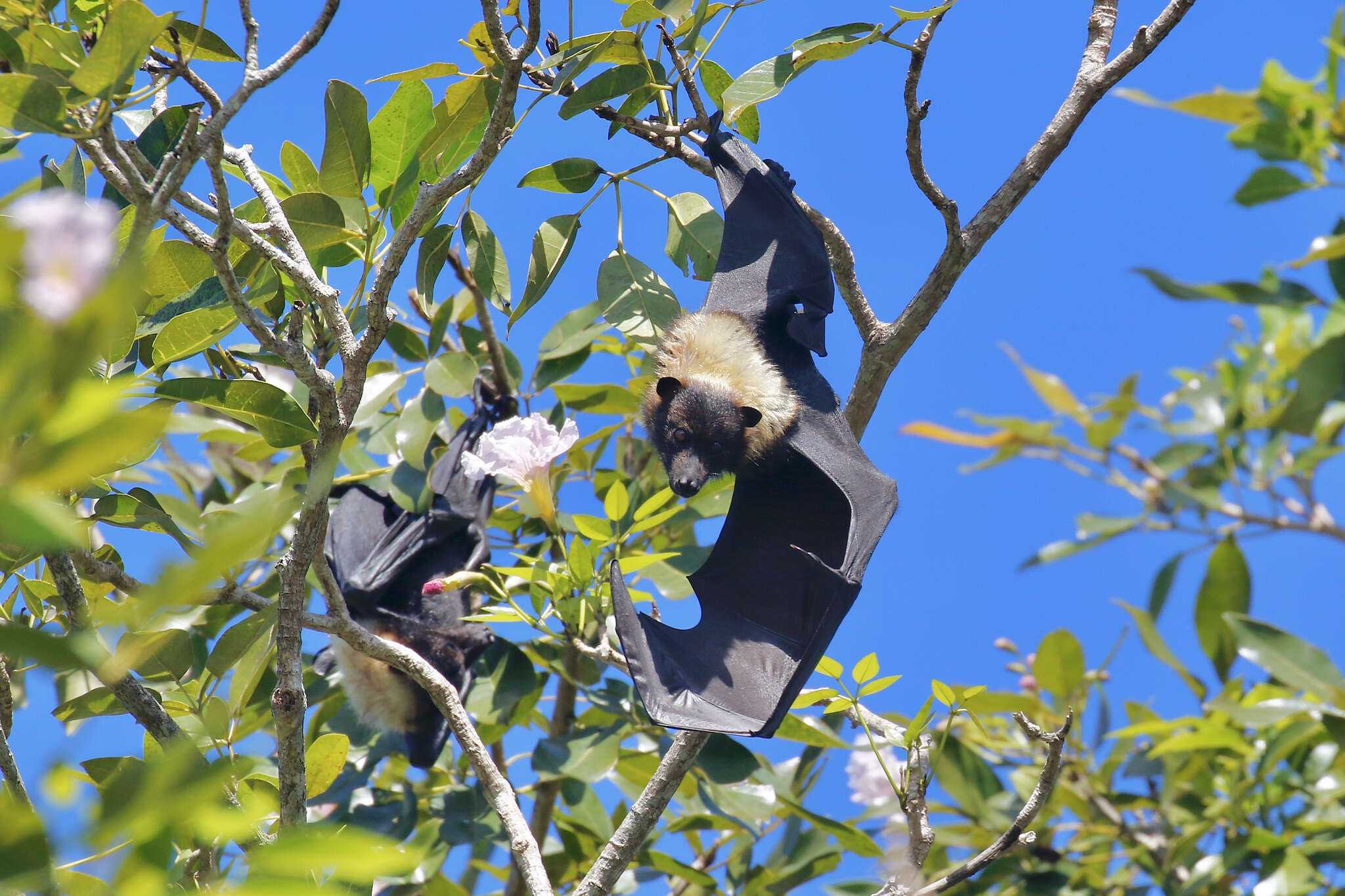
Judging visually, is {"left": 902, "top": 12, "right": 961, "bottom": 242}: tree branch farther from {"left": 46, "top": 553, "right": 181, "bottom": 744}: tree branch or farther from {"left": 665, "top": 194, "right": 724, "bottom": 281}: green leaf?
{"left": 46, "top": 553, "right": 181, "bottom": 744}: tree branch

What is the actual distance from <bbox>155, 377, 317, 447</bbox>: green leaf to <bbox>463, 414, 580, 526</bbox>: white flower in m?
1.02

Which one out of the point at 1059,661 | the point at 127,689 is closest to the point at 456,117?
the point at 127,689

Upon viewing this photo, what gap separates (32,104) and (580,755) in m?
2.26

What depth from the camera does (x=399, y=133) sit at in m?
2.32

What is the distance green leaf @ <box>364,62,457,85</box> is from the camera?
7.11 feet

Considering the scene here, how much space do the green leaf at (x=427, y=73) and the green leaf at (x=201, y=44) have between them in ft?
0.87

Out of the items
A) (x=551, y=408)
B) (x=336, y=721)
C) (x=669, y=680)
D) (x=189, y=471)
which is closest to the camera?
(x=669, y=680)

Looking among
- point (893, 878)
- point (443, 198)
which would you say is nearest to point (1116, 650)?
point (893, 878)

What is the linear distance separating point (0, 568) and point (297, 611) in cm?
56

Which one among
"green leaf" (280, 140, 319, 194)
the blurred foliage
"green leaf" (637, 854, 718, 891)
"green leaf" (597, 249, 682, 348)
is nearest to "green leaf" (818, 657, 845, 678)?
the blurred foliage

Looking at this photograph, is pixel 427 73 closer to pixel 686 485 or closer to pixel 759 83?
pixel 759 83

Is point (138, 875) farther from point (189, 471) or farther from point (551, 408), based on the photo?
point (189, 471)

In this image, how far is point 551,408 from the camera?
3.52 m

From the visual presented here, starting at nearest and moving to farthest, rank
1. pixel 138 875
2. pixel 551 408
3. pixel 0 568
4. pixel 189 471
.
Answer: pixel 138 875
pixel 0 568
pixel 551 408
pixel 189 471
